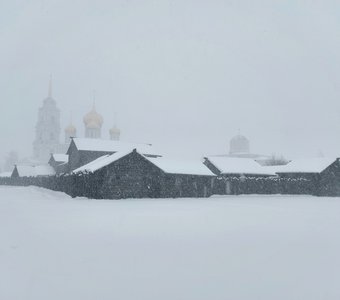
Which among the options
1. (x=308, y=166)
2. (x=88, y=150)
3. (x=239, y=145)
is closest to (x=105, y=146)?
(x=88, y=150)

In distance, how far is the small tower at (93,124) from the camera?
85.1 m

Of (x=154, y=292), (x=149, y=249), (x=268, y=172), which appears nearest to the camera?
(x=154, y=292)

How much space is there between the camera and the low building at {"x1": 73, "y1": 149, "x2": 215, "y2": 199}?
111 ft

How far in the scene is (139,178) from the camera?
3572cm

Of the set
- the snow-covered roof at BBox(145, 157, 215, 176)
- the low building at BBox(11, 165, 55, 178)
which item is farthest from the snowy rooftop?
the low building at BBox(11, 165, 55, 178)

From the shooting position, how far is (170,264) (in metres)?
8.92

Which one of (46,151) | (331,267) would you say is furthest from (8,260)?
(46,151)

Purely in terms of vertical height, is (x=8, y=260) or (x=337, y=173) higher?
(x=337, y=173)

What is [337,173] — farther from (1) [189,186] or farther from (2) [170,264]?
(2) [170,264]

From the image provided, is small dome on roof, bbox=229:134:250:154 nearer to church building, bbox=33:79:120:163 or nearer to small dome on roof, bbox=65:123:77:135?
small dome on roof, bbox=65:123:77:135

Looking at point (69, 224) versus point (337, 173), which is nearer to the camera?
point (69, 224)

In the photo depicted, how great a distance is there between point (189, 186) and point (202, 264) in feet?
101

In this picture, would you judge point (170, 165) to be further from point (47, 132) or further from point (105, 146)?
point (47, 132)

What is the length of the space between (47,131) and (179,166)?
68933 millimetres
